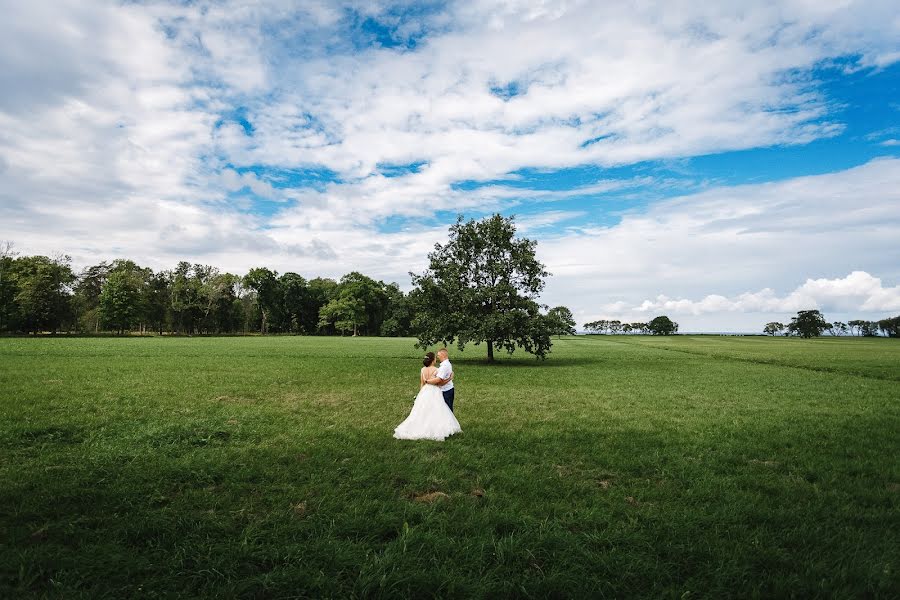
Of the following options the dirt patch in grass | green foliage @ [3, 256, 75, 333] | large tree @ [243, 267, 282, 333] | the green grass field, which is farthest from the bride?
large tree @ [243, 267, 282, 333]

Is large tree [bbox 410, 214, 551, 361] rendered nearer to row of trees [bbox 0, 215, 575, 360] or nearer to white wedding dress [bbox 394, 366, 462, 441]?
row of trees [bbox 0, 215, 575, 360]

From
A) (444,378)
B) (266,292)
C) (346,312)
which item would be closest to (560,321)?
(444,378)

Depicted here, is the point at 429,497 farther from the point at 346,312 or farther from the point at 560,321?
the point at 346,312

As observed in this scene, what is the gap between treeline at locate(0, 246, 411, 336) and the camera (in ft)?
284

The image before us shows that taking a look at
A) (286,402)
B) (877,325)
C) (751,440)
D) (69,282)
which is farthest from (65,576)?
(877,325)

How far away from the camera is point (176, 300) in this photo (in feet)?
359

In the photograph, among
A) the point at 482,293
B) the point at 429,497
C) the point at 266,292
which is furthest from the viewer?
the point at 266,292

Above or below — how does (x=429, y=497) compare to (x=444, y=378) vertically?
below

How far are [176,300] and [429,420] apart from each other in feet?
384

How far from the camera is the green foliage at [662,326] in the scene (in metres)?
165

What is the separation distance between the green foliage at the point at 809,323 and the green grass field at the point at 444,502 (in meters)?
148

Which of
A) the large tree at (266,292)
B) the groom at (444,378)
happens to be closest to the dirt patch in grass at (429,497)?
the groom at (444,378)

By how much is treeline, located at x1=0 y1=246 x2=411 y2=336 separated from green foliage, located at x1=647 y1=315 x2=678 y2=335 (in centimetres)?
10143

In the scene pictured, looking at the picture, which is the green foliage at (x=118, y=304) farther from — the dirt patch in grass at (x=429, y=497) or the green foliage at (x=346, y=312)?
the dirt patch in grass at (x=429, y=497)
